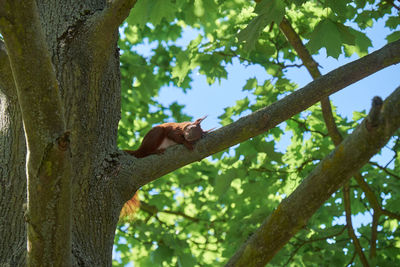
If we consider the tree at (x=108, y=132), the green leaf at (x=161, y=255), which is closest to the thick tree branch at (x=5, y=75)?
the tree at (x=108, y=132)

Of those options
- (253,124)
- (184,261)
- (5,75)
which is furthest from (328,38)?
(184,261)

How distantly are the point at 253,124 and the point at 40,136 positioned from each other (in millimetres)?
1180

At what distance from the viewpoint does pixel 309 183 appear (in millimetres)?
1822

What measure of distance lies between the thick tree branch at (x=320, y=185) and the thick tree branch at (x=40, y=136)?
727mm

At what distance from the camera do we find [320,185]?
1.79m

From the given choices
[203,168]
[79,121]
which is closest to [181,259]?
[203,168]

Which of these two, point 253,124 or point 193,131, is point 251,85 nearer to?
point 193,131

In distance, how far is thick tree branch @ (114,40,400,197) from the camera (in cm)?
248

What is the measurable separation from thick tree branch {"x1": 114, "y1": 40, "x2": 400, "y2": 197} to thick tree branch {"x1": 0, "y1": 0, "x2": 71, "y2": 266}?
27.6 inches

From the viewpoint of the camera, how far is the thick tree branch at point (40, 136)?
1.69 metres

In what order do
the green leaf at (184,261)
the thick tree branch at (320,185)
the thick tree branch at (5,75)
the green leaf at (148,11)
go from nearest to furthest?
1. the thick tree branch at (320,185)
2. the thick tree branch at (5,75)
3. the green leaf at (148,11)
4. the green leaf at (184,261)

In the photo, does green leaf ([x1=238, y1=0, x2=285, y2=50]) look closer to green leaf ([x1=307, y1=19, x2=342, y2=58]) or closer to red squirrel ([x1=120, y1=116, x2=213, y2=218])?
green leaf ([x1=307, y1=19, x2=342, y2=58])

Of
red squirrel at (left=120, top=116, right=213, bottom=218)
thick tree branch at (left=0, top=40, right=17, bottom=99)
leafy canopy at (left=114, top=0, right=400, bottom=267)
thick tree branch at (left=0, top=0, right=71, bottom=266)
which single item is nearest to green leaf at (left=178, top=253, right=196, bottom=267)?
leafy canopy at (left=114, top=0, right=400, bottom=267)

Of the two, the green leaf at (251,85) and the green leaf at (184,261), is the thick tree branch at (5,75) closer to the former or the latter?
the green leaf at (184,261)
